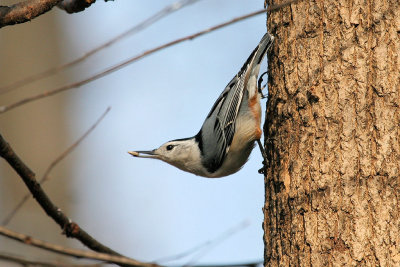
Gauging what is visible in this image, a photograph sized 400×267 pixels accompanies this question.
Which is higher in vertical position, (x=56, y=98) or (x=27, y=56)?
(x=27, y=56)

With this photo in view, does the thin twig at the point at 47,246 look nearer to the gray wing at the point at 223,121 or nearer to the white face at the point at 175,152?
the gray wing at the point at 223,121

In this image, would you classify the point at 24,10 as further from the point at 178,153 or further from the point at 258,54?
the point at 178,153

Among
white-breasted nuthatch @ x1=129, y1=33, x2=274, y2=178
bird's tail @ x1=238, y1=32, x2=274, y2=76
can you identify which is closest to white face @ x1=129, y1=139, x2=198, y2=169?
white-breasted nuthatch @ x1=129, y1=33, x2=274, y2=178

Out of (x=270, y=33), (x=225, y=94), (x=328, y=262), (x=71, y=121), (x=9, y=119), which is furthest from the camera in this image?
(x=71, y=121)

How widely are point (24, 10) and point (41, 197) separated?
687 mm

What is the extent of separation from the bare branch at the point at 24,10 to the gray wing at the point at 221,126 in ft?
4.68

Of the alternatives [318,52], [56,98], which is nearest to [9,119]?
[56,98]

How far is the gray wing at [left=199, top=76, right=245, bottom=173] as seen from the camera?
125 inches

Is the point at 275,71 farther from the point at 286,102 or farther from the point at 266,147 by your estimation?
the point at 266,147

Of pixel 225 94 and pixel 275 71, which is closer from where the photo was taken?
pixel 275 71

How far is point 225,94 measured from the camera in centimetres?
330

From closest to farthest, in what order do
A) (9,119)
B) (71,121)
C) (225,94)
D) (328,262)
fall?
(328,262) < (225,94) < (9,119) < (71,121)

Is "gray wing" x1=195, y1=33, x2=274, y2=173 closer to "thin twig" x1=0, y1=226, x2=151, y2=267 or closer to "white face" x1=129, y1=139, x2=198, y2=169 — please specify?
"white face" x1=129, y1=139, x2=198, y2=169

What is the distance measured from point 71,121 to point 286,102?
4291mm
